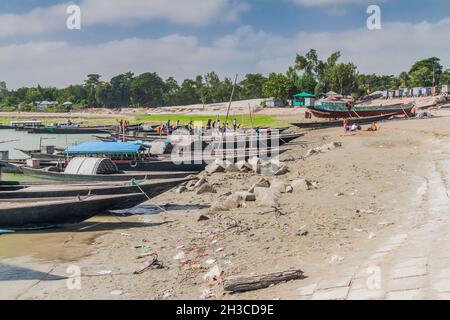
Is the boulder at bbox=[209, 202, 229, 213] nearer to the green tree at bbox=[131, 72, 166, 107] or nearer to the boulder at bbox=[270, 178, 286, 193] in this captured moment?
the boulder at bbox=[270, 178, 286, 193]

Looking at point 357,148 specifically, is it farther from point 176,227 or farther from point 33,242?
point 33,242

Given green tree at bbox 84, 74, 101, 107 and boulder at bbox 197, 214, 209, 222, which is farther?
green tree at bbox 84, 74, 101, 107

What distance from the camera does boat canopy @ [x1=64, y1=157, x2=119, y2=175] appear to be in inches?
746

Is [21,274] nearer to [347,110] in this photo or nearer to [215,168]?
[215,168]

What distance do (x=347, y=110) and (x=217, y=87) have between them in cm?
6427

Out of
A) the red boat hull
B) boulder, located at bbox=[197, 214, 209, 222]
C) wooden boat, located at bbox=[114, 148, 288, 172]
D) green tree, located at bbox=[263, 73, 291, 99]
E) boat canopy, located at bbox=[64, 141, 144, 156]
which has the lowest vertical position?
boulder, located at bbox=[197, 214, 209, 222]

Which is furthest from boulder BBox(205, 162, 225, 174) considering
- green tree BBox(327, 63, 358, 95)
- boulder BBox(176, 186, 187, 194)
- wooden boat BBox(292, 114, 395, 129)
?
green tree BBox(327, 63, 358, 95)

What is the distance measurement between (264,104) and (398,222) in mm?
76329

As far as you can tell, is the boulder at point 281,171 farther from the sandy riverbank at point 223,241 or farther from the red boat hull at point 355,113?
the red boat hull at point 355,113

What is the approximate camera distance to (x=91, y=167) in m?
19.0

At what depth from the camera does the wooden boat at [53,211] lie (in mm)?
13211

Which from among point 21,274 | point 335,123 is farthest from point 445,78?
point 21,274

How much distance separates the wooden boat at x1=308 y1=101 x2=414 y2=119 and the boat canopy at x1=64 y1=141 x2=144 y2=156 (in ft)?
106
